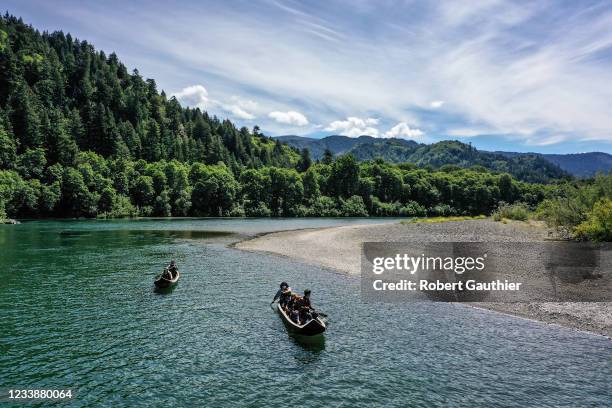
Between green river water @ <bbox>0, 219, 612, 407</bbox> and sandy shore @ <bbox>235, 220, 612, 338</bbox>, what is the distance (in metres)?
2.20

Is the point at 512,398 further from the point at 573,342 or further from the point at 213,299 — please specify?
the point at 213,299

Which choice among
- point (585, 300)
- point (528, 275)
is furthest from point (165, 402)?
point (528, 275)

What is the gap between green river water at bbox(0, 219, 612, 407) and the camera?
62.1ft

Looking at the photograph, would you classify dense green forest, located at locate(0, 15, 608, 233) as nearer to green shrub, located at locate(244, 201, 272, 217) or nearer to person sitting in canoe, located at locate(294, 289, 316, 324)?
green shrub, located at locate(244, 201, 272, 217)

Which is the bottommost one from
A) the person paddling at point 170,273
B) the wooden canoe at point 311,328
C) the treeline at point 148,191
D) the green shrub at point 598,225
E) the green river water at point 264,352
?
the green river water at point 264,352

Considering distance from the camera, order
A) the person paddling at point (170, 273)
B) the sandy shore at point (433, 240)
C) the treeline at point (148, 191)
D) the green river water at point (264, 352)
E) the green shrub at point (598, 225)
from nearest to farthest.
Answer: the green river water at point (264, 352), the sandy shore at point (433, 240), the person paddling at point (170, 273), the green shrub at point (598, 225), the treeline at point (148, 191)

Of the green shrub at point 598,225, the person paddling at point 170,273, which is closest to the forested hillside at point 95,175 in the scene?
the person paddling at point 170,273

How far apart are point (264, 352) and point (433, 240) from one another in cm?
4757

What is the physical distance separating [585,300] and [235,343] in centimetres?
2820

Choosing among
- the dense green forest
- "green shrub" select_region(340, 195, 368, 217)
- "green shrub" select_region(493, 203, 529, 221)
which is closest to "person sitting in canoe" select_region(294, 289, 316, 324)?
"green shrub" select_region(493, 203, 529, 221)

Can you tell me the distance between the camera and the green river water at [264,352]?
18.9 metres

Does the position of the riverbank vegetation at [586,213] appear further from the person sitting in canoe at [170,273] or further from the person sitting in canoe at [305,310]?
the person sitting in canoe at [170,273]

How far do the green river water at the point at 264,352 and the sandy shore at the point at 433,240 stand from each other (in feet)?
7.23

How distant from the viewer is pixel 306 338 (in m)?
26.1
